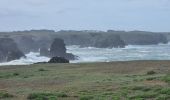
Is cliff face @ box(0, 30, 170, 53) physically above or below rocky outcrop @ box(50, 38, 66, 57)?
above

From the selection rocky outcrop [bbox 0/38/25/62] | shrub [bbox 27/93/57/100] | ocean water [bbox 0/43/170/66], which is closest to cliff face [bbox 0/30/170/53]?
rocky outcrop [bbox 0/38/25/62]

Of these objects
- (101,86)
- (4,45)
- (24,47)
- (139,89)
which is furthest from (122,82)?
(24,47)

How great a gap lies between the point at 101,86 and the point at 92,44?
434 ft

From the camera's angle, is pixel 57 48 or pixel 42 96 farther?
pixel 57 48

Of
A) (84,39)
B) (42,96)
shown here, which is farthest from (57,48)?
(42,96)

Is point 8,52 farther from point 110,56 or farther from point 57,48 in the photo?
point 110,56

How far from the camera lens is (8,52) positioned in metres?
91.1

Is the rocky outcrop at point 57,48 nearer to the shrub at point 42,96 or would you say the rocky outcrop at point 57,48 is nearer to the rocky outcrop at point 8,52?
the rocky outcrop at point 8,52

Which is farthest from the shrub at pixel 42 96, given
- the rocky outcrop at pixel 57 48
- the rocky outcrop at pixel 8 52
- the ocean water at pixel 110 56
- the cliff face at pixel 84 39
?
the cliff face at pixel 84 39

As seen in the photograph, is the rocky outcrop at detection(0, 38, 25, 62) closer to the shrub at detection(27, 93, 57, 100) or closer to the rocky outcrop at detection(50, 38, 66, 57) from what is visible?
the rocky outcrop at detection(50, 38, 66, 57)

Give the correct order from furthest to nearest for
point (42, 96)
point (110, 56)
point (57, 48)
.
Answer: point (57, 48)
point (110, 56)
point (42, 96)

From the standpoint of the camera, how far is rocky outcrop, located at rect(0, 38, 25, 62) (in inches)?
3461

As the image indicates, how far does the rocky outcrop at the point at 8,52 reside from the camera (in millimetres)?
87919

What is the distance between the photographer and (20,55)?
3536 inches
